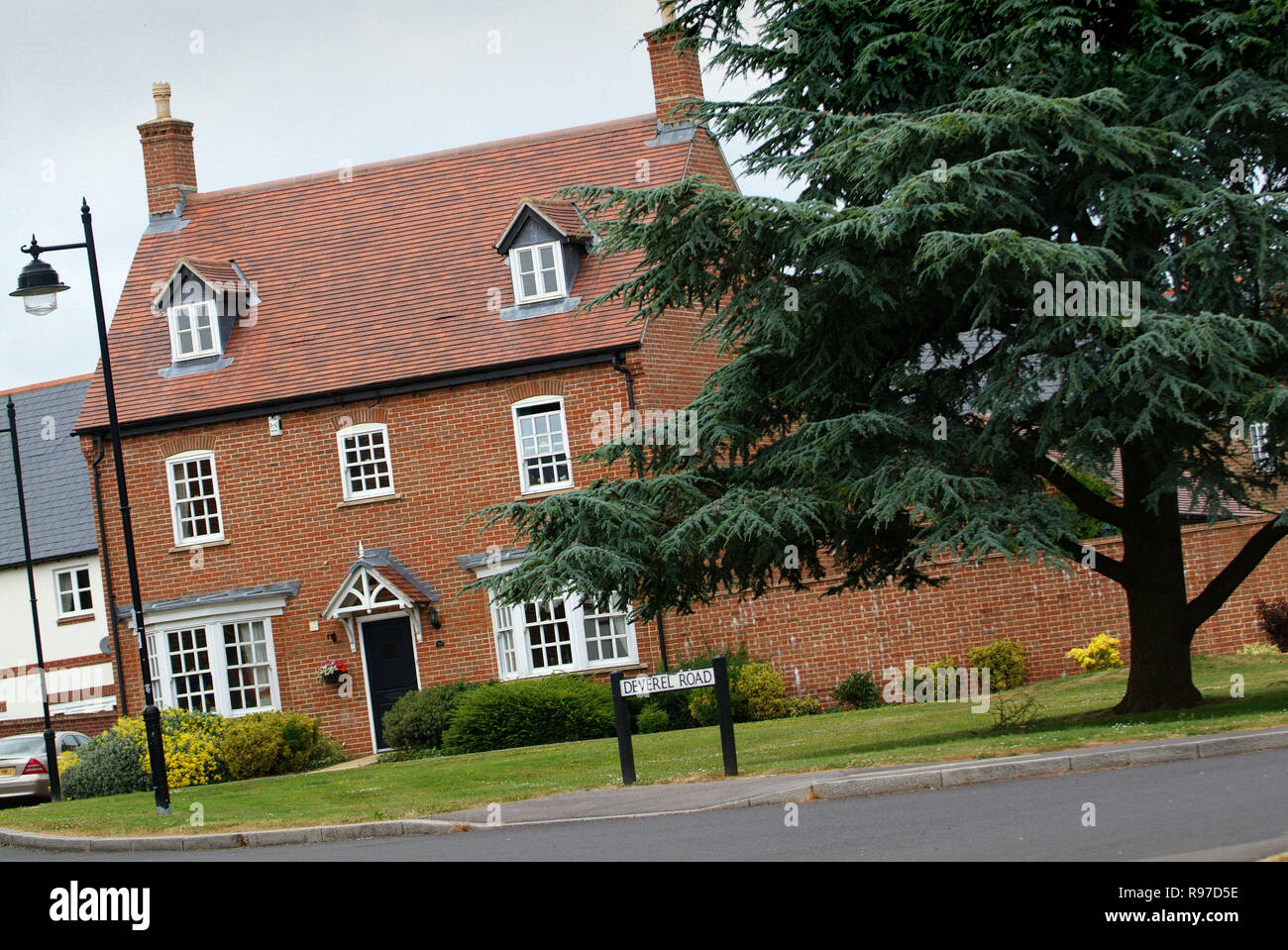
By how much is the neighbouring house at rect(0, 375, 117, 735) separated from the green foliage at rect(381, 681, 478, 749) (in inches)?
631

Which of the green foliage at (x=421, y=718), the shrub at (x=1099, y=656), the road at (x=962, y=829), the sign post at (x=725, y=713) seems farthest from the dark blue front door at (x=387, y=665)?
the road at (x=962, y=829)

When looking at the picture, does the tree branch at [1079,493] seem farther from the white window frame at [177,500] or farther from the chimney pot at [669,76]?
the white window frame at [177,500]

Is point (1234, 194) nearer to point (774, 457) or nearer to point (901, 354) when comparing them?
point (901, 354)

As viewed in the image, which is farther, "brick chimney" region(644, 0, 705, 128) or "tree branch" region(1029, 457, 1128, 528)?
"brick chimney" region(644, 0, 705, 128)

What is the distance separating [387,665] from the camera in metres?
28.7

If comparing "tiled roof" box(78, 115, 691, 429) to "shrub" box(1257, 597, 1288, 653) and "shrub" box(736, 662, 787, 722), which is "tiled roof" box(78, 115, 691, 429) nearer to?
"shrub" box(736, 662, 787, 722)

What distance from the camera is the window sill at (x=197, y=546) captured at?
29406mm

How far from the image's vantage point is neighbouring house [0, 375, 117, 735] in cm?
4116

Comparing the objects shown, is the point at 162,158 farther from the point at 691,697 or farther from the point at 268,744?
the point at 691,697

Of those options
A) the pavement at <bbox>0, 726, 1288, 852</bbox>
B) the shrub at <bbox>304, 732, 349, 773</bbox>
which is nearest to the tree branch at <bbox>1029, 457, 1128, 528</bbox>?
the pavement at <bbox>0, 726, 1288, 852</bbox>

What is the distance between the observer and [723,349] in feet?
60.4

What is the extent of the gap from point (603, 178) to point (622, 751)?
16.1 metres

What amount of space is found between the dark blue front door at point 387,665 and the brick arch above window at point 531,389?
457cm
